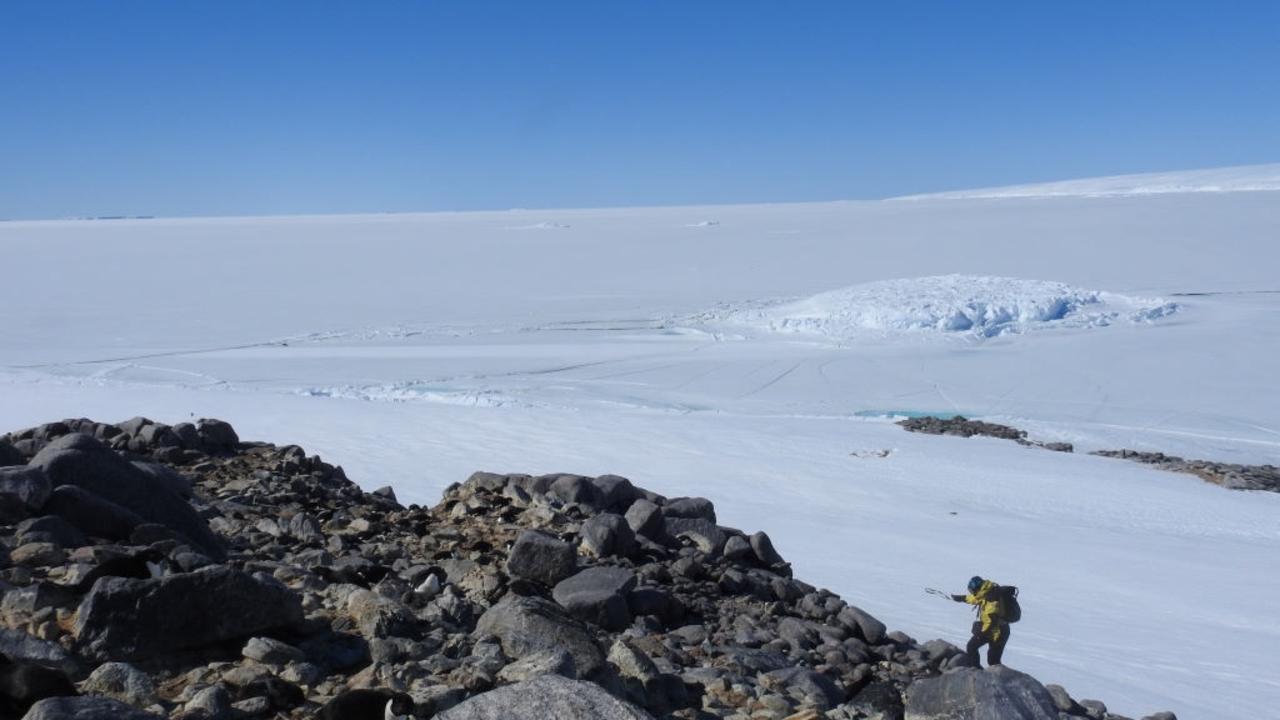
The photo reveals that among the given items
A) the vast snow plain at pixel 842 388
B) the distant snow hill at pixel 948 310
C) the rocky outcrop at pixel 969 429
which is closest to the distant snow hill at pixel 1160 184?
the vast snow plain at pixel 842 388

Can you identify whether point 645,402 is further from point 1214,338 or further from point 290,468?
point 1214,338

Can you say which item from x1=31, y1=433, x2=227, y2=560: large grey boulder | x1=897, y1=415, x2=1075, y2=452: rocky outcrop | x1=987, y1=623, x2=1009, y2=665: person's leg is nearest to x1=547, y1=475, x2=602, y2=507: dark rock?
x1=31, y1=433, x2=227, y2=560: large grey boulder

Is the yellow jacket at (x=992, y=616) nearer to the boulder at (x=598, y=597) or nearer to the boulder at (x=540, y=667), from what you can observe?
the boulder at (x=598, y=597)

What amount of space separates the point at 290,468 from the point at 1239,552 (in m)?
7.18

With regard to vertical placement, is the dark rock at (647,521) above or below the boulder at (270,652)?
below

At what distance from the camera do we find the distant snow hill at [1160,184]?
198 ft

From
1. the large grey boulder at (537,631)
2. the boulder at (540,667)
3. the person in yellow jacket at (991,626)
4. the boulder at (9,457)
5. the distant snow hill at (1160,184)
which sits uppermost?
the distant snow hill at (1160,184)

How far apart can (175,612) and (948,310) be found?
1931cm

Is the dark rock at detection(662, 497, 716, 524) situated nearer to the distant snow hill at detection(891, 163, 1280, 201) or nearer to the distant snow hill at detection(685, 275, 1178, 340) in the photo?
the distant snow hill at detection(685, 275, 1178, 340)

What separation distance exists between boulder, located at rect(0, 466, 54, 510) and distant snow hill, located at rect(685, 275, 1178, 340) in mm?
17258

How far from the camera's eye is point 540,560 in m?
3.91

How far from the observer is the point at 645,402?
14367 mm

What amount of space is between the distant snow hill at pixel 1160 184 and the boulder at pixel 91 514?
6118 centimetres

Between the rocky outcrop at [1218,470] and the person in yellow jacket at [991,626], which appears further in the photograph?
the rocky outcrop at [1218,470]
